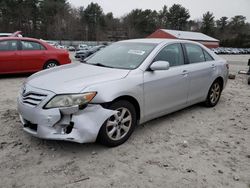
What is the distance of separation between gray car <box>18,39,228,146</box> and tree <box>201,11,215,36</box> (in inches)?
3599

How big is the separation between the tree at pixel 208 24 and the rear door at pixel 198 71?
90388 mm

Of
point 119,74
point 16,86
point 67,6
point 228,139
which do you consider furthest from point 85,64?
point 67,6

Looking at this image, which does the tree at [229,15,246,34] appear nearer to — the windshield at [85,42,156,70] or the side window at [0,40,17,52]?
the side window at [0,40,17,52]

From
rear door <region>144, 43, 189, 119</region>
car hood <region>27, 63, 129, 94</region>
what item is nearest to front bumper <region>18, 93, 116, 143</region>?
car hood <region>27, 63, 129, 94</region>

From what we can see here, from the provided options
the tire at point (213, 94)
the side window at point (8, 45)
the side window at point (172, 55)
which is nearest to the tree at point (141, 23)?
the side window at point (8, 45)

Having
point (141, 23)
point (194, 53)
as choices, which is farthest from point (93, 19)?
point (194, 53)

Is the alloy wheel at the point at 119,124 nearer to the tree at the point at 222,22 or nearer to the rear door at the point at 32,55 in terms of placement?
the rear door at the point at 32,55

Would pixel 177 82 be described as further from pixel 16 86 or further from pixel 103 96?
pixel 16 86

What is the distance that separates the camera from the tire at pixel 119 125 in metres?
3.42

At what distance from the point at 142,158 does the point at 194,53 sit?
8.97ft

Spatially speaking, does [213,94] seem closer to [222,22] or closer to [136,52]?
[136,52]

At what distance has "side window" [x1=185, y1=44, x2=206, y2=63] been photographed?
16.4ft

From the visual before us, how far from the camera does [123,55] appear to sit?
172 inches

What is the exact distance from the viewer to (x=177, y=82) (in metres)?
4.46
